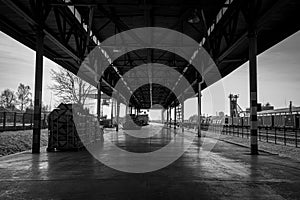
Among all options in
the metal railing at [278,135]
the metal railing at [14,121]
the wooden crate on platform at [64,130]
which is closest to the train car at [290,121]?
the metal railing at [278,135]

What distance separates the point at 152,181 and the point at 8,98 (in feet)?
278

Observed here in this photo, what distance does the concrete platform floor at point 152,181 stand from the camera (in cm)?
598

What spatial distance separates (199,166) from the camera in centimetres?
968

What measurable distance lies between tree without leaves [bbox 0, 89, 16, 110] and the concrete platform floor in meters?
78.2

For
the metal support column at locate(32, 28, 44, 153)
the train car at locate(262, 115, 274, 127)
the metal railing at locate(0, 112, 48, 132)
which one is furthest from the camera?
the train car at locate(262, 115, 274, 127)

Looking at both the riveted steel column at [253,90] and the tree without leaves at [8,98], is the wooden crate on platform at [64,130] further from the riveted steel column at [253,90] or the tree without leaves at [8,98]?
the tree without leaves at [8,98]

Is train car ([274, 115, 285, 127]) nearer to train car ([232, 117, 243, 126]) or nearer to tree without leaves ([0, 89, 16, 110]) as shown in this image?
train car ([232, 117, 243, 126])

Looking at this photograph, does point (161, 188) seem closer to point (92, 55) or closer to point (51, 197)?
point (51, 197)

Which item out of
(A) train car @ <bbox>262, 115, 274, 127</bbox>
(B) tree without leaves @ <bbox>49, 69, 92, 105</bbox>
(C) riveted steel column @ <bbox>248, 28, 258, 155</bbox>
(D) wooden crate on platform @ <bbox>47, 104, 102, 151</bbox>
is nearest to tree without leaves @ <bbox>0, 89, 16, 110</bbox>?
(B) tree without leaves @ <bbox>49, 69, 92, 105</bbox>

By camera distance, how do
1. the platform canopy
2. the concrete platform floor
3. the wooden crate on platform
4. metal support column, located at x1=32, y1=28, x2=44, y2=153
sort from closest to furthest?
the concrete platform floor → the platform canopy → metal support column, located at x1=32, y1=28, x2=44, y2=153 → the wooden crate on platform

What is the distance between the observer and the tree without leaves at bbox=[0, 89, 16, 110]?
80.4 metres

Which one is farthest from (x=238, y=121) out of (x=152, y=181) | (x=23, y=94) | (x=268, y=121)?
(x=23, y=94)

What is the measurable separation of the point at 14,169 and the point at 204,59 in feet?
52.4

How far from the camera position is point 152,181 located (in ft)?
23.9
